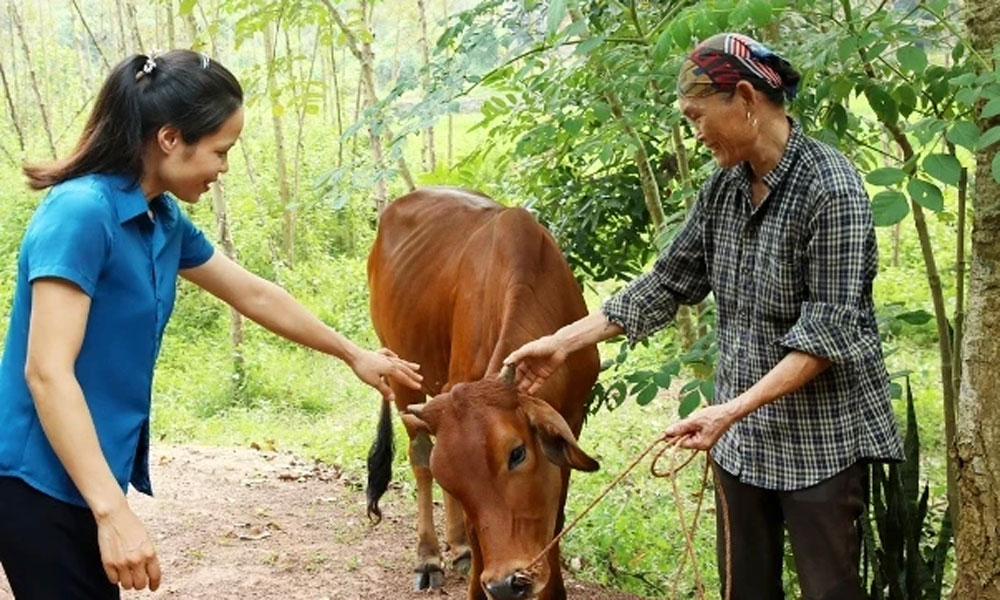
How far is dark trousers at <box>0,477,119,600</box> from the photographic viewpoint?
231cm

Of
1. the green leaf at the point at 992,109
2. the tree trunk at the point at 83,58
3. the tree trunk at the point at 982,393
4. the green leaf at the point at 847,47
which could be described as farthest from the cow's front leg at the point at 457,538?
the tree trunk at the point at 83,58

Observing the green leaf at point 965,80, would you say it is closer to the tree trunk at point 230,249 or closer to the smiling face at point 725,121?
the smiling face at point 725,121

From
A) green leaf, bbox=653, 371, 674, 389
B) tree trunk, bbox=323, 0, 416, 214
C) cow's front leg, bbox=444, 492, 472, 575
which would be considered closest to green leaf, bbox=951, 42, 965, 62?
green leaf, bbox=653, 371, 674, 389

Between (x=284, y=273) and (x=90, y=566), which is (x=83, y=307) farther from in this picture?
(x=284, y=273)

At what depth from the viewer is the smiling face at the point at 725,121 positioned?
280 cm

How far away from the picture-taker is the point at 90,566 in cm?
241

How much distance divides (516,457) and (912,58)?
5.04 feet

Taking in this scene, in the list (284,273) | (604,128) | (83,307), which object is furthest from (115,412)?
(284,273)

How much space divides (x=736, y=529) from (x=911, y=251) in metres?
10.2

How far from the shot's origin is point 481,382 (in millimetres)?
3461

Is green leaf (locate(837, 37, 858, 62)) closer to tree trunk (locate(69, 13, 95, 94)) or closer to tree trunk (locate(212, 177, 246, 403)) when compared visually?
tree trunk (locate(212, 177, 246, 403))

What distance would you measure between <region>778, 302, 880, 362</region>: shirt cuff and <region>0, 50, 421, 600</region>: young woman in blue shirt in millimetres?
1369

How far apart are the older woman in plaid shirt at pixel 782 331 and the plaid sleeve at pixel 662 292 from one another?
95 millimetres

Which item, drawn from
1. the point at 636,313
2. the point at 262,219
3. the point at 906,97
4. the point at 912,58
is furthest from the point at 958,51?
the point at 262,219
